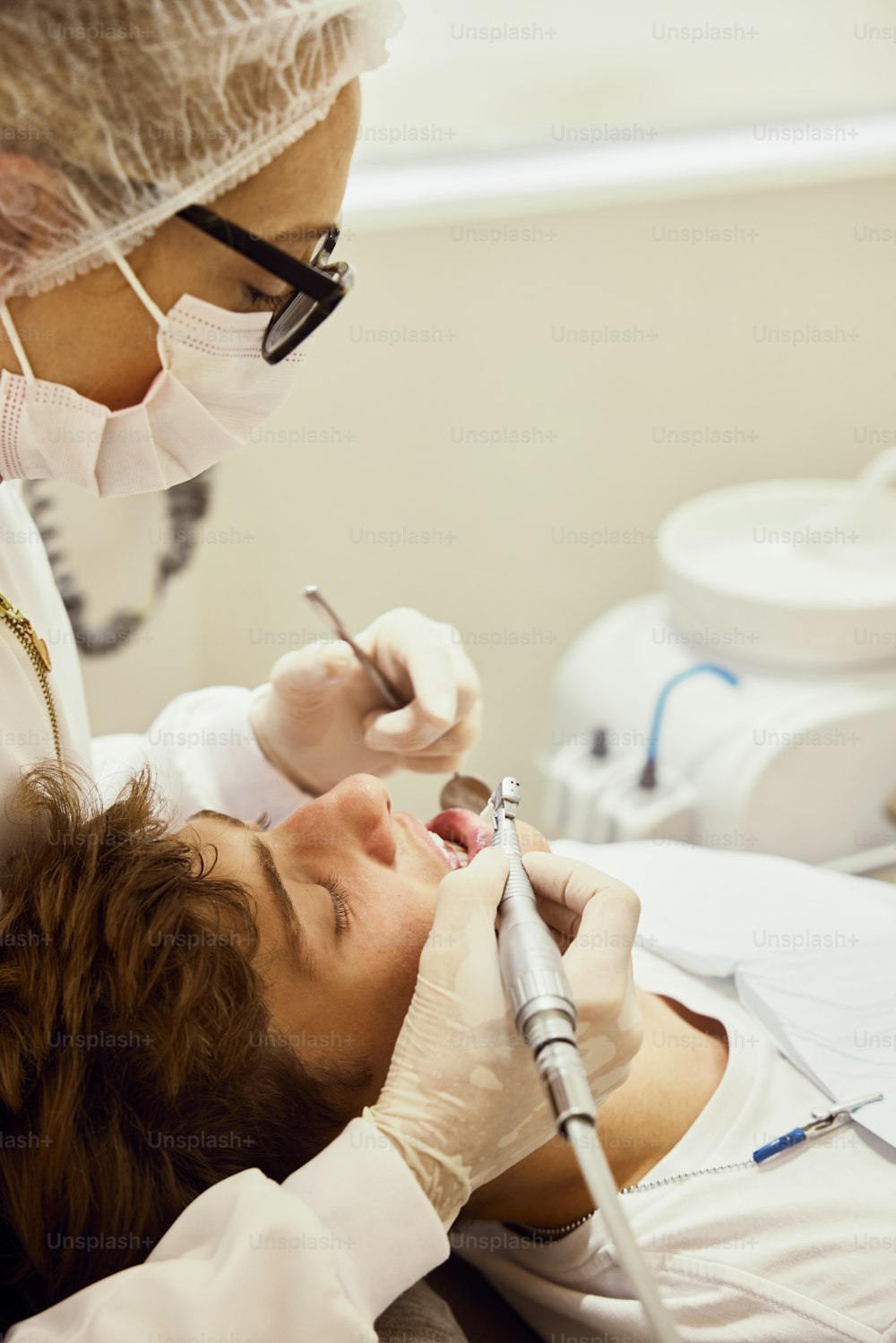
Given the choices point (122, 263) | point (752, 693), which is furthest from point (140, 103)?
point (752, 693)

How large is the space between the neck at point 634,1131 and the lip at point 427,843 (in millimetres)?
279

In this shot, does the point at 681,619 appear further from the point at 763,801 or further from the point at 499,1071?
the point at 499,1071

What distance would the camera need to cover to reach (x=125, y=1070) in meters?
0.95

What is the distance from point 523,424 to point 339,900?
143 cm

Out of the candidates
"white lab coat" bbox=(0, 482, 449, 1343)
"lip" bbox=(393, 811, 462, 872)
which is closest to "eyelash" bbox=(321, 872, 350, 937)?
"lip" bbox=(393, 811, 462, 872)

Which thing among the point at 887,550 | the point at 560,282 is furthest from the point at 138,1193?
the point at 560,282

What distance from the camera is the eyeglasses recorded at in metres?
0.89

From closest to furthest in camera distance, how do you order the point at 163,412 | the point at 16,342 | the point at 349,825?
the point at 16,342 < the point at 163,412 < the point at 349,825

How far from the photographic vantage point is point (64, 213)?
85 cm

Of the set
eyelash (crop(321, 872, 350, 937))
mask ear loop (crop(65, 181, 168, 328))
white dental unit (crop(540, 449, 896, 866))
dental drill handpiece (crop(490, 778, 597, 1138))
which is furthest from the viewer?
white dental unit (crop(540, 449, 896, 866))

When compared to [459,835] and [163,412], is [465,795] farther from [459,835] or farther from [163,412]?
[163,412]

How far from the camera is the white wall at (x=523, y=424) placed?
2.13 meters

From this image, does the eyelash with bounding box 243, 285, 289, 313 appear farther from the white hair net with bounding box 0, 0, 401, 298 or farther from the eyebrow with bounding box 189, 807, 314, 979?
the eyebrow with bounding box 189, 807, 314, 979

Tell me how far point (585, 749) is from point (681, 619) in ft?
0.93
